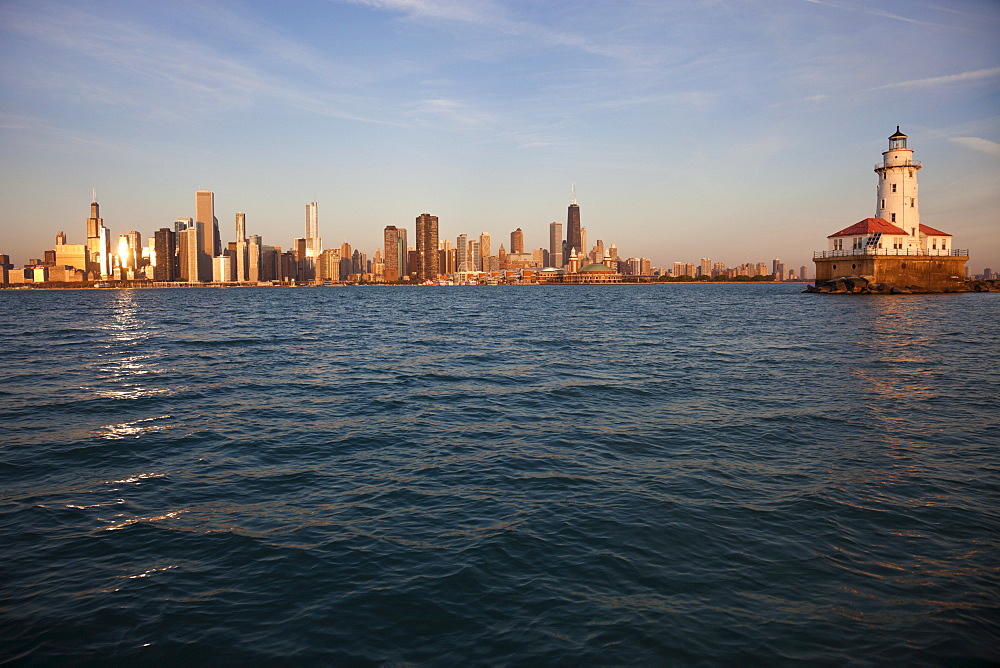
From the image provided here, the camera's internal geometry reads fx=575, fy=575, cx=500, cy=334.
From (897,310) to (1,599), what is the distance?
268 ft

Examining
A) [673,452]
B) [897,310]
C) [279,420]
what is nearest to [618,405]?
[673,452]

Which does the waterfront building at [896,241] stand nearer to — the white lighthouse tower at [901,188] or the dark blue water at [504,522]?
the white lighthouse tower at [901,188]

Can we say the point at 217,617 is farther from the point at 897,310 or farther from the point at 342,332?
the point at 897,310

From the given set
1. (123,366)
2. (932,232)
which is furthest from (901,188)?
A: (123,366)

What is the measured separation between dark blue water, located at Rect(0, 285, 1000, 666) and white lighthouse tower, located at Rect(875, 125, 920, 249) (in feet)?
325

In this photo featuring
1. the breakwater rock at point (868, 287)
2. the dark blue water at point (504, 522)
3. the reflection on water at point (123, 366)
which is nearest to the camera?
the dark blue water at point (504, 522)

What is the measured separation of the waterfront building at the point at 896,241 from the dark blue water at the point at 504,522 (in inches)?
3582

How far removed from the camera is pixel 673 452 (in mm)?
15422

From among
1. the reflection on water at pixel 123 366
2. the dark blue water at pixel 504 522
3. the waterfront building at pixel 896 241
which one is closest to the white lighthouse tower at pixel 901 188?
the waterfront building at pixel 896 241

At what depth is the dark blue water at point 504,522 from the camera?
776cm

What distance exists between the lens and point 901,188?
343ft

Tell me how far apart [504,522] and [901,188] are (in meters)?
122

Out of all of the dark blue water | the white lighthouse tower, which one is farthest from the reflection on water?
the white lighthouse tower

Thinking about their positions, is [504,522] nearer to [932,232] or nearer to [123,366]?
[123,366]
